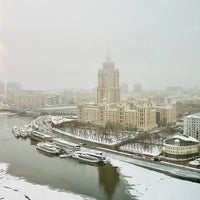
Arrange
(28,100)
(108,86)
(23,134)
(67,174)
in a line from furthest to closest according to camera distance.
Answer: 1. (28,100)
2. (108,86)
3. (23,134)
4. (67,174)

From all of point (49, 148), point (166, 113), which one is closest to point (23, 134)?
point (49, 148)

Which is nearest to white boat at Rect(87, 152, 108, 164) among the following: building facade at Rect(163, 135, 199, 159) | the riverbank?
the riverbank

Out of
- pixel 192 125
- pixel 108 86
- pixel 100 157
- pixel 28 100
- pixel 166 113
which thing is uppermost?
pixel 108 86

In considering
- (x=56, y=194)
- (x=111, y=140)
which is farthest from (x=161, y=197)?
(x=111, y=140)

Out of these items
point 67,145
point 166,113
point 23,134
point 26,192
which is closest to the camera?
point 26,192

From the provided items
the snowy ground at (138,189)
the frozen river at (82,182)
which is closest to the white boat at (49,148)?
the frozen river at (82,182)

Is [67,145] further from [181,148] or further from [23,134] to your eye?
[181,148]

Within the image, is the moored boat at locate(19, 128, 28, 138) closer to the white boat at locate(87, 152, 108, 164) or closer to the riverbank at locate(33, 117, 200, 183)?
the riverbank at locate(33, 117, 200, 183)

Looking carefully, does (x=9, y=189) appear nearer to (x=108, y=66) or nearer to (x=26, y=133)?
(x=26, y=133)
